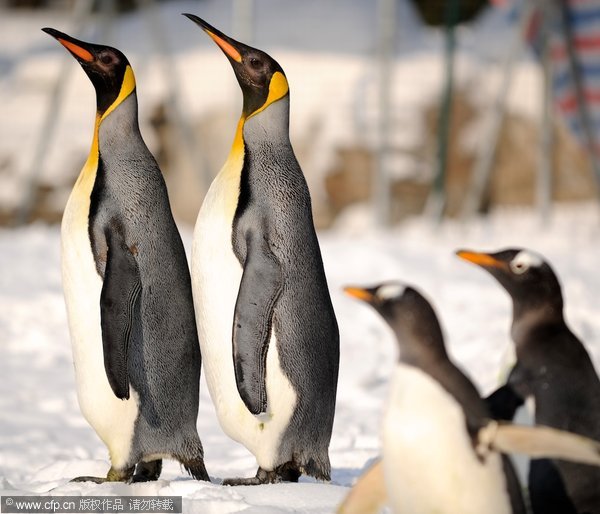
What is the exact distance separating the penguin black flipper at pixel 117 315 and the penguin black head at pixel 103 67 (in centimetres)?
46

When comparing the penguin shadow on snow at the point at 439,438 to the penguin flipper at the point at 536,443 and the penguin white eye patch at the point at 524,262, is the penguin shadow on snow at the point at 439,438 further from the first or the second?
the penguin white eye patch at the point at 524,262

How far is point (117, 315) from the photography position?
2824mm

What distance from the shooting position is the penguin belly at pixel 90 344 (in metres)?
2.90

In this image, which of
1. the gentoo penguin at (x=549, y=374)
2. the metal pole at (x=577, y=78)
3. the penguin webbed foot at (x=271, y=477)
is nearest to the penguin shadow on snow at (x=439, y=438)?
the gentoo penguin at (x=549, y=374)

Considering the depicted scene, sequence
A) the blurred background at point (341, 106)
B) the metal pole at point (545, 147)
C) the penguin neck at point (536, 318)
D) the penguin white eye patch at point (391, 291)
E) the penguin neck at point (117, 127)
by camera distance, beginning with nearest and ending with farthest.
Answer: the penguin white eye patch at point (391, 291) → the penguin neck at point (536, 318) → the penguin neck at point (117, 127) → the metal pole at point (545, 147) → the blurred background at point (341, 106)

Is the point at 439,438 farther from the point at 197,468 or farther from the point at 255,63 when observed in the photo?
the point at 255,63

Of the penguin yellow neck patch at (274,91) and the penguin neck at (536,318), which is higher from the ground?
the penguin yellow neck patch at (274,91)

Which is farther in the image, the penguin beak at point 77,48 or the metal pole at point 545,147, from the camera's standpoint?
the metal pole at point 545,147

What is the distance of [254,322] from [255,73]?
0.68 m

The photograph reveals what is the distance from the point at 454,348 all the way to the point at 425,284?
1275 millimetres

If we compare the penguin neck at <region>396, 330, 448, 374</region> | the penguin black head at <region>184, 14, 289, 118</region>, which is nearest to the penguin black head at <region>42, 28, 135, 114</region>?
the penguin black head at <region>184, 14, 289, 118</region>

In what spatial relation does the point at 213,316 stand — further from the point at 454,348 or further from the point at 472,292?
the point at 472,292

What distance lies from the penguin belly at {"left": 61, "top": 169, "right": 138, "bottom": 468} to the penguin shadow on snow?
882 millimetres

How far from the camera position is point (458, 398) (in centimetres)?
221
